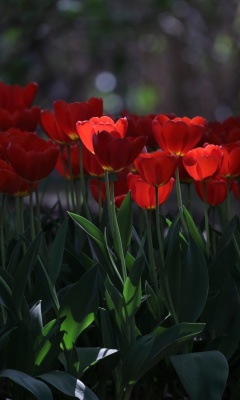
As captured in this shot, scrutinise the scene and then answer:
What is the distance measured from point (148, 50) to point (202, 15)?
2.32 meters

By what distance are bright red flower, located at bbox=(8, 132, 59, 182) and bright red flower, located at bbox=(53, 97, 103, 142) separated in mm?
119

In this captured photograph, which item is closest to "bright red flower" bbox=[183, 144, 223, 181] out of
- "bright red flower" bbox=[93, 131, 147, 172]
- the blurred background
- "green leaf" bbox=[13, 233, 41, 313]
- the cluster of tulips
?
the cluster of tulips

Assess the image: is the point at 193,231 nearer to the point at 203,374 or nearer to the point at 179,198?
the point at 179,198

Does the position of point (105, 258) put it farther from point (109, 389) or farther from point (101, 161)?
point (109, 389)

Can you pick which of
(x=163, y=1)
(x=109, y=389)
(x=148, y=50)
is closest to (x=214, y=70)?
(x=148, y=50)

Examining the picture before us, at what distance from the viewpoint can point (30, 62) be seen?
471 cm

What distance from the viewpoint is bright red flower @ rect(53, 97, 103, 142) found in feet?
5.66

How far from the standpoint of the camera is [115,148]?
149 centimetres

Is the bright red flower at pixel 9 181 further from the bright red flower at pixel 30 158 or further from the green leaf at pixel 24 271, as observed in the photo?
the green leaf at pixel 24 271

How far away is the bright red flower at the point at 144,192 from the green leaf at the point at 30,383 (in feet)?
1.33

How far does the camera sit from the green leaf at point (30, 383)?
129 cm

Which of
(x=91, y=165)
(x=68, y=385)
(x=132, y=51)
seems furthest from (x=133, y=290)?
(x=132, y=51)

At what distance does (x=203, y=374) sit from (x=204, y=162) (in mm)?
379

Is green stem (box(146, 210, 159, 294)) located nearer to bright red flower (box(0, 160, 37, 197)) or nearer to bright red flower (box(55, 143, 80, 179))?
bright red flower (box(0, 160, 37, 197))
